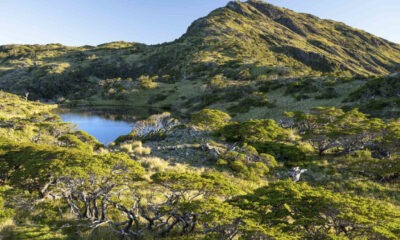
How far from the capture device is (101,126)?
205ft

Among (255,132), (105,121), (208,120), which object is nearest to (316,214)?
(255,132)

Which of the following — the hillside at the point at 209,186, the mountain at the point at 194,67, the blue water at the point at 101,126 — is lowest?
the blue water at the point at 101,126

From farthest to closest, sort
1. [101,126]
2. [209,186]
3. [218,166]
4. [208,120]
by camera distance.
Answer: [101,126] < [208,120] < [218,166] < [209,186]

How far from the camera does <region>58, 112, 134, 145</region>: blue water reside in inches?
2105

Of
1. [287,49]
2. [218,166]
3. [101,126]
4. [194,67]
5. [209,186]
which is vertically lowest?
[101,126]

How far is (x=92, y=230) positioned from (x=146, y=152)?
667 inches

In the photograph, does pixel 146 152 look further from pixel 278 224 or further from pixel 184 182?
pixel 278 224

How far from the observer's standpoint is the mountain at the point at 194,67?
8981cm

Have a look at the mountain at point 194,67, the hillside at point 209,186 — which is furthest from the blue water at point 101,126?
the mountain at point 194,67

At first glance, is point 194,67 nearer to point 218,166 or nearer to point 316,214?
point 218,166

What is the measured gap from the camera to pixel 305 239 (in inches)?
353

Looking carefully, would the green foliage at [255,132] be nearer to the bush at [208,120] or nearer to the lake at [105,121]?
the bush at [208,120]

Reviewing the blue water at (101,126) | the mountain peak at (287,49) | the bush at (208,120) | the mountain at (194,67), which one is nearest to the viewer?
the bush at (208,120)

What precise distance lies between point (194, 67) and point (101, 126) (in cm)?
6800
